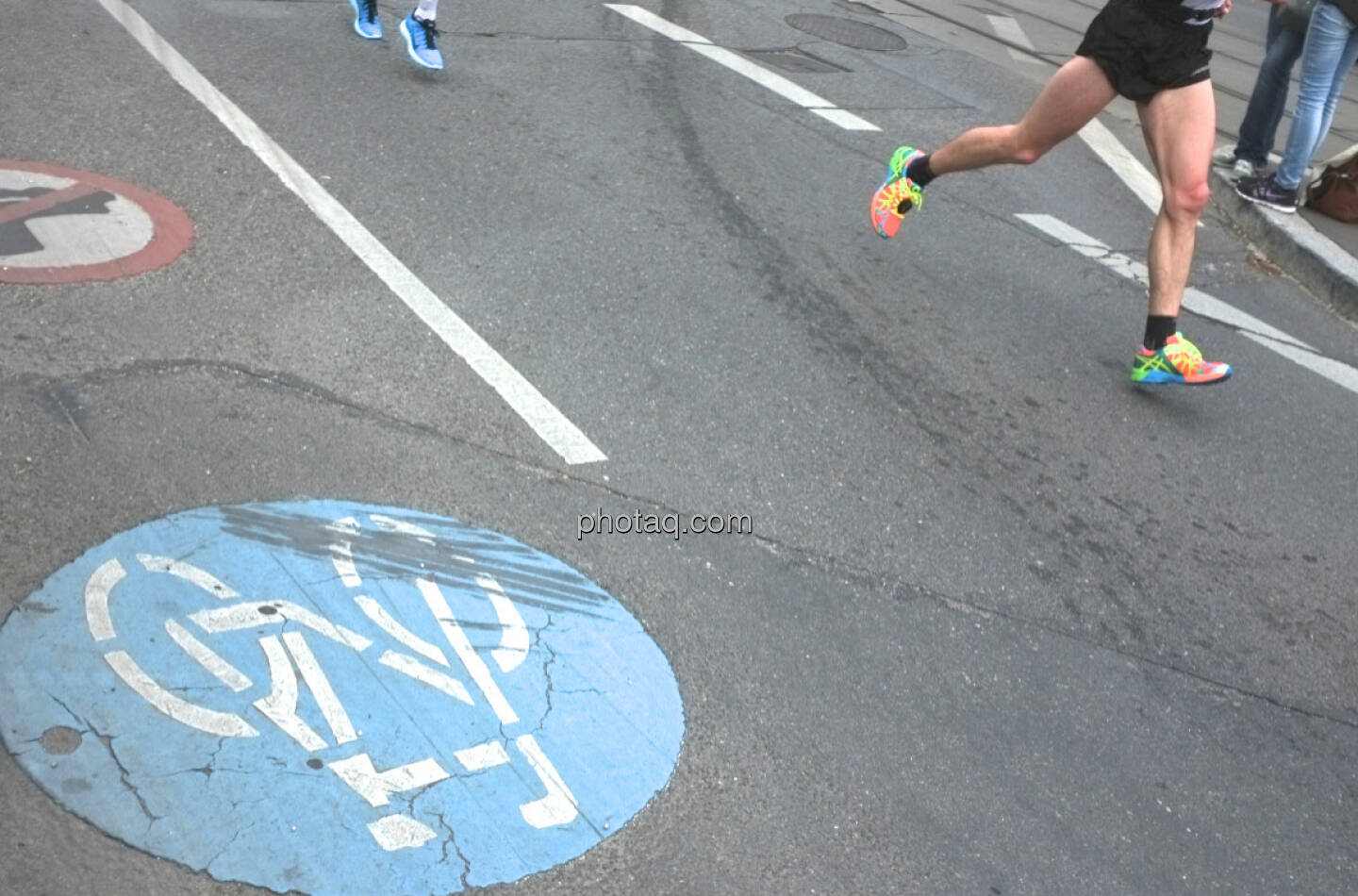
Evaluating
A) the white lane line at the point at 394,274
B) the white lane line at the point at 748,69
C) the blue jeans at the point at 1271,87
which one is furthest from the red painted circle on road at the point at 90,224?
the blue jeans at the point at 1271,87

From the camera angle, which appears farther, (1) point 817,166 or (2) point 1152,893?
(1) point 817,166

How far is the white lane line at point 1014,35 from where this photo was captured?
11045 mm

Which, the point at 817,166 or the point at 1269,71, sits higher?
the point at 1269,71

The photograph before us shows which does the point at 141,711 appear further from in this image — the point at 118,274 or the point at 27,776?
the point at 118,274

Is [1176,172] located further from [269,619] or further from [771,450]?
[269,619]

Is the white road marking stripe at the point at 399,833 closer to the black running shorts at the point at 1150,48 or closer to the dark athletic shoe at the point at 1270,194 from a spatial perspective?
the black running shorts at the point at 1150,48

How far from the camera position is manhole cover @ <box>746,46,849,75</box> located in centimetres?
959

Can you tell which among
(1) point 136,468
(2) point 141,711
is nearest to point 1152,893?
(2) point 141,711

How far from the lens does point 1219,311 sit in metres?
7.00

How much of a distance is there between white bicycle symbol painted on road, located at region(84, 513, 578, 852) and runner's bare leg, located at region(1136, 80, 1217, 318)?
3111 mm

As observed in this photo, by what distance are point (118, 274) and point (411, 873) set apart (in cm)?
297

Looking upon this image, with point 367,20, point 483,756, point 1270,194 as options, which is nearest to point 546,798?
point 483,756

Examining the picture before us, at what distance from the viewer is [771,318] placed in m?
5.91

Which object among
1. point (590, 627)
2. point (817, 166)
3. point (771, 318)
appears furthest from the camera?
point (817, 166)
